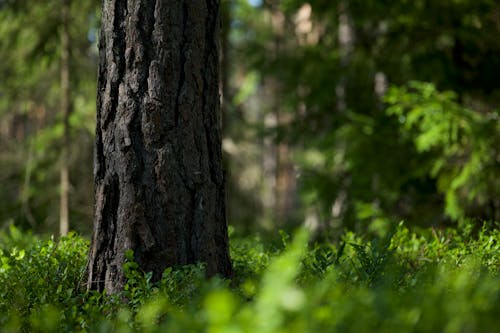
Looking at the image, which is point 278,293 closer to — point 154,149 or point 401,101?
point 154,149

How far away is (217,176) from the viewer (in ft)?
12.5

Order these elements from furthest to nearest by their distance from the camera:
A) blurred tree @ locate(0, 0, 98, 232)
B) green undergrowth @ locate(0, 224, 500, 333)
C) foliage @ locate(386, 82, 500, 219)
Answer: blurred tree @ locate(0, 0, 98, 232), foliage @ locate(386, 82, 500, 219), green undergrowth @ locate(0, 224, 500, 333)

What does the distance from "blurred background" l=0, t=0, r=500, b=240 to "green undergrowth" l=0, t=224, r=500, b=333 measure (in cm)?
156

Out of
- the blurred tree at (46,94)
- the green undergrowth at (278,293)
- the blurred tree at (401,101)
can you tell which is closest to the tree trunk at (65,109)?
the blurred tree at (46,94)

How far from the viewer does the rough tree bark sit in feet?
11.7

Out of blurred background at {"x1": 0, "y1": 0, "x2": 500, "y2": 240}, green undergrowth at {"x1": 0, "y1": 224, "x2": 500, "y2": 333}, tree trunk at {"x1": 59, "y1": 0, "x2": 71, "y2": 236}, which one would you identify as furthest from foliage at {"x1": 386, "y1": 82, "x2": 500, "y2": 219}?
tree trunk at {"x1": 59, "y1": 0, "x2": 71, "y2": 236}

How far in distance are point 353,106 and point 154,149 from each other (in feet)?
19.3

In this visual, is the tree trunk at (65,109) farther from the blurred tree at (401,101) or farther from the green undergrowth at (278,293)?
the green undergrowth at (278,293)

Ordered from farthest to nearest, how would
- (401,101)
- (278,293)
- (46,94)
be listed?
(46,94) < (401,101) < (278,293)

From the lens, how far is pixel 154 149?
361 cm

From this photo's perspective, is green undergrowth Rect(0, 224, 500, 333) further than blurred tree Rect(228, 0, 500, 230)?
No

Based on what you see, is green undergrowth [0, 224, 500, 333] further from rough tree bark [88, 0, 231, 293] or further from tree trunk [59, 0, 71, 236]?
tree trunk [59, 0, 71, 236]

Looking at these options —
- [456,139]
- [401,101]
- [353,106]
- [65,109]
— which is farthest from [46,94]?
[456,139]

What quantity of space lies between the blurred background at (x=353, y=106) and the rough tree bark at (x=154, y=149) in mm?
1732
